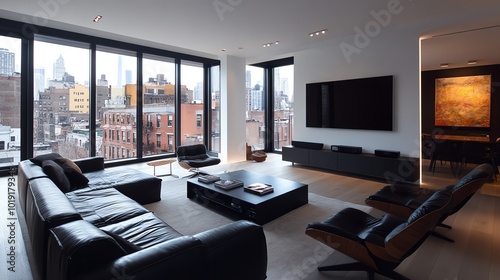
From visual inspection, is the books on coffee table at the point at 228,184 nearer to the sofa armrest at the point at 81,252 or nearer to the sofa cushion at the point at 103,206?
the sofa cushion at the point at 103,206

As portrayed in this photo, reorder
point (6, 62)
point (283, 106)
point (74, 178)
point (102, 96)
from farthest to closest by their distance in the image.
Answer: point (283, 106)
point (102, 96)
point (6, 62)
point (74, 178)

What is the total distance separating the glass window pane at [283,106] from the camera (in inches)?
337

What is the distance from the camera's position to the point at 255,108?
29.2ft

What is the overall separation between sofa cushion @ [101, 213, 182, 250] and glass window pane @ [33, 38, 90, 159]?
4523 mm

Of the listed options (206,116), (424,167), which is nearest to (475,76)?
(424,167)

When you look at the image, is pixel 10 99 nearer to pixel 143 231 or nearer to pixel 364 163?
pixel 143 231

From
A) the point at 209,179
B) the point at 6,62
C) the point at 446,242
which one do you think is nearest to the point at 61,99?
the point at 6,62

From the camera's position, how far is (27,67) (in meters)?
5.23

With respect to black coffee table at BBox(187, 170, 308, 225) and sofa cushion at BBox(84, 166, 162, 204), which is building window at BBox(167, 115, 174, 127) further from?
black coffee table at BBox(187, 170, 308, 225)

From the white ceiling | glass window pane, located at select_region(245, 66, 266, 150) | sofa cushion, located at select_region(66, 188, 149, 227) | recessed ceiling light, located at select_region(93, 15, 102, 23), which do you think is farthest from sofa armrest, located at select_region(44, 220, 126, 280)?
glass window pane, located at select_region(245, 66, 266, 150)

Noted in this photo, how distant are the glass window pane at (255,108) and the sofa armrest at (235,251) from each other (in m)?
6.97

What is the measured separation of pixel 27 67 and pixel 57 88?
2.06ft

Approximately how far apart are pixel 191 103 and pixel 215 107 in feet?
2.37

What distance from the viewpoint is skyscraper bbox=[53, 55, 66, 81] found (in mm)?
5684
